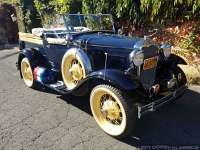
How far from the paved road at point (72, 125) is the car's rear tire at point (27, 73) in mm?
340

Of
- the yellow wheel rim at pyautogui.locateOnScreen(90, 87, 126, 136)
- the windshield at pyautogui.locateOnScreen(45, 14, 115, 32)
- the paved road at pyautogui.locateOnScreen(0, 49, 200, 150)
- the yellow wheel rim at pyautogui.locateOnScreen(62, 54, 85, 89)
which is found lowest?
the paved road at pyautogui.locateOnScreen(0, 49, 200, 150)

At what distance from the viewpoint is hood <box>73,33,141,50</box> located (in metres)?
4.73

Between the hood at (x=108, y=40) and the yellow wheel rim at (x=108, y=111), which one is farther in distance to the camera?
the hood at (x=108, y=40)

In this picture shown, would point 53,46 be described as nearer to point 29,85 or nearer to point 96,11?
point 29,85

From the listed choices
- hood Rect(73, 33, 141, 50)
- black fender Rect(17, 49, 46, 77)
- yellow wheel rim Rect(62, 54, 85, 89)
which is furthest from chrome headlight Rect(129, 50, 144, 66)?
black fender Rect(17, 49, 46, 77)

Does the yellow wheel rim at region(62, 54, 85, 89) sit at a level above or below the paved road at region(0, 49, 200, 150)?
above

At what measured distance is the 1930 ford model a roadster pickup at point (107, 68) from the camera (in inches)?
168

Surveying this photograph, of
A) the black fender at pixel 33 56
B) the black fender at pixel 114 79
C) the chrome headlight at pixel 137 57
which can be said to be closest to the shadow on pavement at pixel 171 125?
the black fender at pixel 114 79

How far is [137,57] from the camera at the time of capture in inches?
171

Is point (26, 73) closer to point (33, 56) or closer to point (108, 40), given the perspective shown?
point (33, 56)

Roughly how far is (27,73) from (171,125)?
3308 millimetres

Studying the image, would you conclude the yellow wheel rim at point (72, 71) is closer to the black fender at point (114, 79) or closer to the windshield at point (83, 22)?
the black fender at point (114, 79)

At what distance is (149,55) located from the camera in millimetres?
4641

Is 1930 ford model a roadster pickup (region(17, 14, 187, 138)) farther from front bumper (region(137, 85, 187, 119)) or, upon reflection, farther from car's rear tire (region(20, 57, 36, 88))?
→ car's rear tire (region(20, 57, 36, 88))
